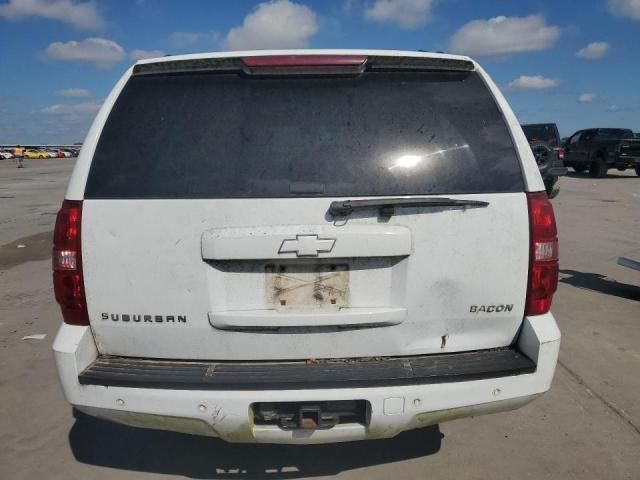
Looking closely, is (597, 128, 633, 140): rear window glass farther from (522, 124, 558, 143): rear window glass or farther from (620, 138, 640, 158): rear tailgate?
(522, 124, 558, 143): rear window glass

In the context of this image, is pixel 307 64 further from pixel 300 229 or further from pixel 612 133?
pixel 612 133

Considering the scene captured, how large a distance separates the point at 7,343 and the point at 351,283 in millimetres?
3794

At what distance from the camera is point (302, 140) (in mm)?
2105

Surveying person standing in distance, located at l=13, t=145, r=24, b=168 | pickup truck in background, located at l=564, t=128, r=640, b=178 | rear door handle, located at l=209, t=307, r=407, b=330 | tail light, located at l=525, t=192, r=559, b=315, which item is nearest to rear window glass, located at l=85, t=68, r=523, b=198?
tail light, located at l=525, t=192, r=559, b=315

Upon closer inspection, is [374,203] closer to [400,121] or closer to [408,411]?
[400,121]

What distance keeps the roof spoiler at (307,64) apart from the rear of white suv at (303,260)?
0.01m

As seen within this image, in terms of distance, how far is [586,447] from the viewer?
2818 mm

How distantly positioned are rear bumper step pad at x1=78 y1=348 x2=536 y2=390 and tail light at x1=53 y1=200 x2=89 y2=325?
0.25 m

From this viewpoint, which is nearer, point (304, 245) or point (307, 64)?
point (304, 245)

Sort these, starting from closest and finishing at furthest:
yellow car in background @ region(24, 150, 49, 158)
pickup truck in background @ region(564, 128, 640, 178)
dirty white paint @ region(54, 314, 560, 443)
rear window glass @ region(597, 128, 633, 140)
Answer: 1. dirty white paint @ region(54, 314, 560, 443)
2. pickup truck in background @ region(564, 128, 640, 178)
3. rear window glass @ region(597, 128, 633, 140)
4. yellow car in background @ region(24, 150, 49, 158)

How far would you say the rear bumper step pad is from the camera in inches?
78.4

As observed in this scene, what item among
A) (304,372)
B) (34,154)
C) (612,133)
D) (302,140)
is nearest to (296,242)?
(302,140)

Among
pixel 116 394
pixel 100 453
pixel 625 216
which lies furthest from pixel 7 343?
pixel 625 216

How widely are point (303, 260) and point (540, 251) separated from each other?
104 cm
